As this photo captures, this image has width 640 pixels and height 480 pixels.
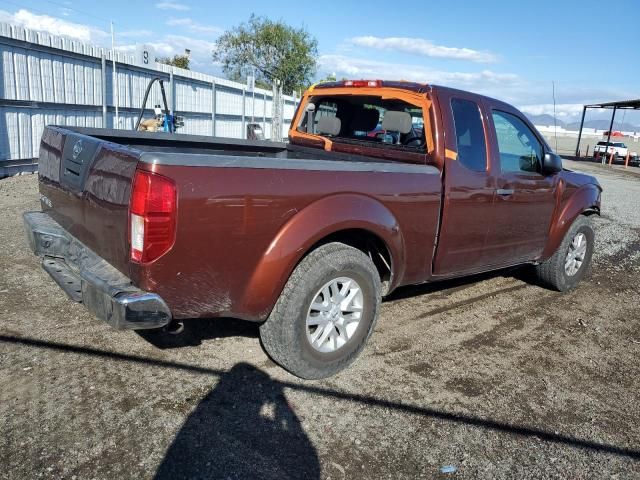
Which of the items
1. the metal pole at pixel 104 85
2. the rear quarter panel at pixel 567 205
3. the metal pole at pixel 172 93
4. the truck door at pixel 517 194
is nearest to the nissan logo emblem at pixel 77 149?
the truck door at pixel 517 194

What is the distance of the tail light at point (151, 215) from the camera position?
2.57 meters

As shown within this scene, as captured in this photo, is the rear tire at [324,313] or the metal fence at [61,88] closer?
the rear tire at [324,313]

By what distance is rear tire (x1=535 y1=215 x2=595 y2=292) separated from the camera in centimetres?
555

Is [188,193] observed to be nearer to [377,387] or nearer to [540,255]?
[377,387]

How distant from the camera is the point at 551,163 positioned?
4754mm

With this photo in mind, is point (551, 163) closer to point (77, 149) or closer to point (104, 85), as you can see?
point (77, 149)

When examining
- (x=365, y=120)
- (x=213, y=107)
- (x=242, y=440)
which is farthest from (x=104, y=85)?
(x=242, y=440)

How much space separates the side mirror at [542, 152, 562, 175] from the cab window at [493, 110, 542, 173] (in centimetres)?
8

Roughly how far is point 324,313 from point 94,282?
4.56 feet

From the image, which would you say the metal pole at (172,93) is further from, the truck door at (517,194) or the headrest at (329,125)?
→ the truck door at (517,194)

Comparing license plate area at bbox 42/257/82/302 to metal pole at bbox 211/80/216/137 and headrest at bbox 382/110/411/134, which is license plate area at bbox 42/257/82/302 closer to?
headrest at bbox 382/110/411/134

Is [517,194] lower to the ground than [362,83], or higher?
lower

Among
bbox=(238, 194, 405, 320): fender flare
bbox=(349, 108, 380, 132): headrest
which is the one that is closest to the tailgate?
bbox=(238, 194, 405, 320): fender flare

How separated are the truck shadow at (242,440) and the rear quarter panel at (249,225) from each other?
19.5 inches
